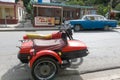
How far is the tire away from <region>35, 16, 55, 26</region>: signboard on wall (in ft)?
53.4

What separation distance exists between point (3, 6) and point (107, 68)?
20.6 metres

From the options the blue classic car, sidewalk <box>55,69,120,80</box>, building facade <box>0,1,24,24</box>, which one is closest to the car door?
the blue classic car

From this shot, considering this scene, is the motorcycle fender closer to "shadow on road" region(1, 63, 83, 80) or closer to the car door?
"shadow on road" region(1, 63, 83, 80)

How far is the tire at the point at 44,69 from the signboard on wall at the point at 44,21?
16.3 m

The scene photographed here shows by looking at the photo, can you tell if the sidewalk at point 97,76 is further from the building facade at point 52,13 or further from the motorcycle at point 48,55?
the building facade at point 52,13

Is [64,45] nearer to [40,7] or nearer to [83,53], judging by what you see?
[83,53]

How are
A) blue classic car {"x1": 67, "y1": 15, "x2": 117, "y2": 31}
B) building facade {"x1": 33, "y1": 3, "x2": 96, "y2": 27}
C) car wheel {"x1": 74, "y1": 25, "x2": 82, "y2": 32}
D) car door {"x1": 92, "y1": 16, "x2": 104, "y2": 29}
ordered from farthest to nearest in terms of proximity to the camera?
building facade {"x1": 33, "y1": 3, "x2": 96, "y2": 27} → car door {"x1": 92, "y1": 16, "x2": 104, "y2": 29} → blue classic car {"x1": 67, "y1": 15, "x2": 117, "y2": 31} → car wheel {"x1": 74, "y1": 25, "x2": 82, "y2": 32}

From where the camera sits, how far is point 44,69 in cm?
491

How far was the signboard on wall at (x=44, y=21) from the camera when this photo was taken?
68.3 ft

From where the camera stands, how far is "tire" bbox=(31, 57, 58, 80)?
4789 millimetres

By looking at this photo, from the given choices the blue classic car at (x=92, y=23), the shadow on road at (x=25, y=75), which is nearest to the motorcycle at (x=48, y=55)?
the shadow on road at (x=25, y=75)

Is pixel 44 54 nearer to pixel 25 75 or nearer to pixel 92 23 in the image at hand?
pixel 25 75

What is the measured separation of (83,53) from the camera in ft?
17.6

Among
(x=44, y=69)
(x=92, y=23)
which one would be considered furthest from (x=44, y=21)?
(x=44, y=69)
